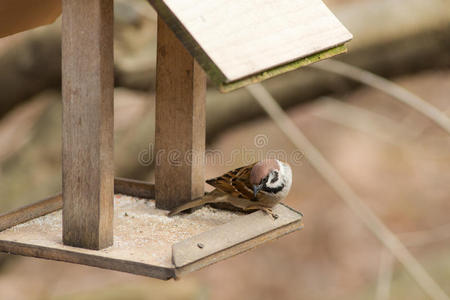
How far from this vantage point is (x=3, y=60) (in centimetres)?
471

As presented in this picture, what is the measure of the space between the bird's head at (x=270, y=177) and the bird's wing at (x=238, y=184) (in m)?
0.04

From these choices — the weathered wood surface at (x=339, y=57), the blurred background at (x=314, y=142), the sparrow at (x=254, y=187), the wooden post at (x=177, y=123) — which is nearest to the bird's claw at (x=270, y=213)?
the sparrow at (x=254, y=187)

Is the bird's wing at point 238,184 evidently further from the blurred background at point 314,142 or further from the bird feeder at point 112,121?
the blurred background at point 314,142

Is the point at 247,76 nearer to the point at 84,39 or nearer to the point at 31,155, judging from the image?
the point at 84,39

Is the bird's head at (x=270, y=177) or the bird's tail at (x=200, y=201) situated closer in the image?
the bird's head at (x=270, y=177)

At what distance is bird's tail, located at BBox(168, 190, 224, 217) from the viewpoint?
10.4 feet

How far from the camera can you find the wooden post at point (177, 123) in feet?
10.5

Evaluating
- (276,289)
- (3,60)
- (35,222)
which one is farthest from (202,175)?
(276,289)

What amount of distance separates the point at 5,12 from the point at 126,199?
0.93m

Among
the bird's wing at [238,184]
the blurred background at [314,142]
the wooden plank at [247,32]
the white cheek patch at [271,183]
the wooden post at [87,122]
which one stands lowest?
the blurred background at [314,142]

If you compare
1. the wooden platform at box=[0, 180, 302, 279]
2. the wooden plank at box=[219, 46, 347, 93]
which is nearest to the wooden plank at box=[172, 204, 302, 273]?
the wooden platform at box=[0, 180, 302, 279]

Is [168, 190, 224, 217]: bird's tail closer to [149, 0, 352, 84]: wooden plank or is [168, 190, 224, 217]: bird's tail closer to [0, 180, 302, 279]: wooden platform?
[0, 180, 302, 279]: wooden platform

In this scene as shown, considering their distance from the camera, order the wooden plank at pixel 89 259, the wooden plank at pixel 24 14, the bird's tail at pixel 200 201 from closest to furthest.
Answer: the wooden plank at pixel 89 259
the wooden plank at pixel 24 14
the bird's tail at pixel 200 201

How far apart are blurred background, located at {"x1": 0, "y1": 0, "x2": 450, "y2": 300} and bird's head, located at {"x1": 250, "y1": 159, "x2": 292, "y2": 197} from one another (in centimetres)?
115
